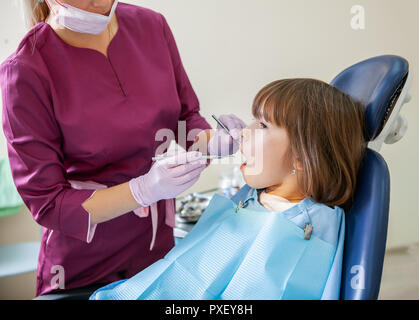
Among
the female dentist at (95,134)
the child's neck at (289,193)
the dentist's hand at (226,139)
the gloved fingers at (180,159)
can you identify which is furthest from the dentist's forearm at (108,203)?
the child's neck at (289,193)

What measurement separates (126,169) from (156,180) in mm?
189

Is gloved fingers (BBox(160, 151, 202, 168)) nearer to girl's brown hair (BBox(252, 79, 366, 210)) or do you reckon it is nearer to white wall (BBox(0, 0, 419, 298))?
girl's brown hair (BBox(252, 79, 366, 210))

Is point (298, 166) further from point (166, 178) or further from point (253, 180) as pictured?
point (166, 178)

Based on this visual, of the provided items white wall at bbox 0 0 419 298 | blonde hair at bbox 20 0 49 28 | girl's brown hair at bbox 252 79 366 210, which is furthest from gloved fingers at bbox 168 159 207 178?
white wall at bbox 0 0 419 298

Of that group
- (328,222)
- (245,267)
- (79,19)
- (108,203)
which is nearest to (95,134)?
(108,203)

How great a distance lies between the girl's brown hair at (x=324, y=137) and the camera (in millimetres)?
1033

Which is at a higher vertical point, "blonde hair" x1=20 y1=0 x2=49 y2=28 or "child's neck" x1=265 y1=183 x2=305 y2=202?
"blonde hair" x1=20 y1=0 x2=49 y2=28

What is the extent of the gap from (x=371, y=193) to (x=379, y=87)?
0.30m

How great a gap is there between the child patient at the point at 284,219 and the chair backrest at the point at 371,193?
3 centimetres

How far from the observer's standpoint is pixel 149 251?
4.22 feet

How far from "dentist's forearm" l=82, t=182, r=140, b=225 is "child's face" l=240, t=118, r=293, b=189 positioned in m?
0.37

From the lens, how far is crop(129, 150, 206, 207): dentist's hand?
3.36ft

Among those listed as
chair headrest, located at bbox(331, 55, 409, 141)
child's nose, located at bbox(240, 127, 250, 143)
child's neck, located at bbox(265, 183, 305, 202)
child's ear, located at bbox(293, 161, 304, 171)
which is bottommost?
child's neck, located at bbox(265, 183, 305, 202)

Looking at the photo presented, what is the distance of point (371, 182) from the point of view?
958 mm
